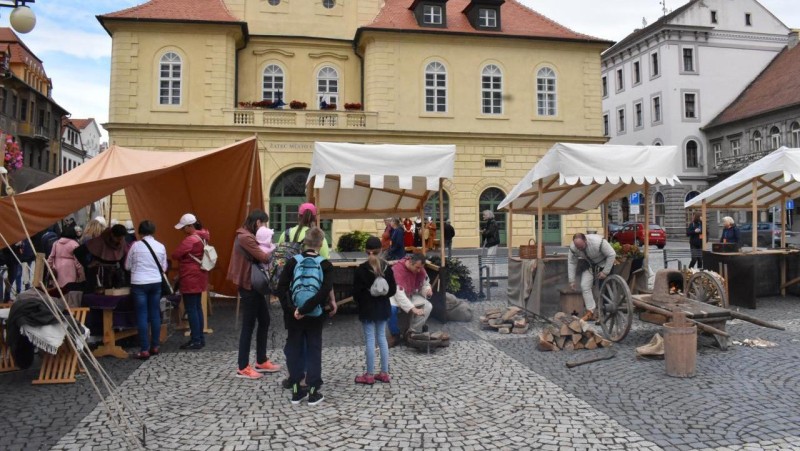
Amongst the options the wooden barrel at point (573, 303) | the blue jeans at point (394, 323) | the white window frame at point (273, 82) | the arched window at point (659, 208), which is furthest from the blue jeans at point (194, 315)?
the arched window at point (659, 208)

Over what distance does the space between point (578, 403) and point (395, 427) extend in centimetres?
176

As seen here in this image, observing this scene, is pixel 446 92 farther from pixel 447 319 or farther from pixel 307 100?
pixel 447 319

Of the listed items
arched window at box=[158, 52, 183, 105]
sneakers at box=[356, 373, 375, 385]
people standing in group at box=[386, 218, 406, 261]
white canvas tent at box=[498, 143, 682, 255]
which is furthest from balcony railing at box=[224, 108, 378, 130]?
sneakers at box=[356, 373, 375, 385]

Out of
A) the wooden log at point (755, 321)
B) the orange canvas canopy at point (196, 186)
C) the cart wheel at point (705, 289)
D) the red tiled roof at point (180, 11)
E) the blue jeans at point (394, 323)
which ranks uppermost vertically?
the red tiled roof at point (180, 11)

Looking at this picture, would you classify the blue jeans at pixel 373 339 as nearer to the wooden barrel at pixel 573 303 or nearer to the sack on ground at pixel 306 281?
the sack on ground at pixel 306 281

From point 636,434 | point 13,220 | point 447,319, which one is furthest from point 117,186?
point 636,434

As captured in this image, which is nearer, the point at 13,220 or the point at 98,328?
the point at 13,220

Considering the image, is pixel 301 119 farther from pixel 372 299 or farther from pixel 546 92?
pixel 372 299

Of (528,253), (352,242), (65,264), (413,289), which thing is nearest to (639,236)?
(352,242)

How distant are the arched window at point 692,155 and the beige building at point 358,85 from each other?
19.5 m

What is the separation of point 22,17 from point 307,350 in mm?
7489

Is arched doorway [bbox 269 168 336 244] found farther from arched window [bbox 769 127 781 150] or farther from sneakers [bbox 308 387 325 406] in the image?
arched window [bbox 769 127 781 150]

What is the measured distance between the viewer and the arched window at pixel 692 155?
135ft

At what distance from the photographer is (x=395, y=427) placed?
430 cm
